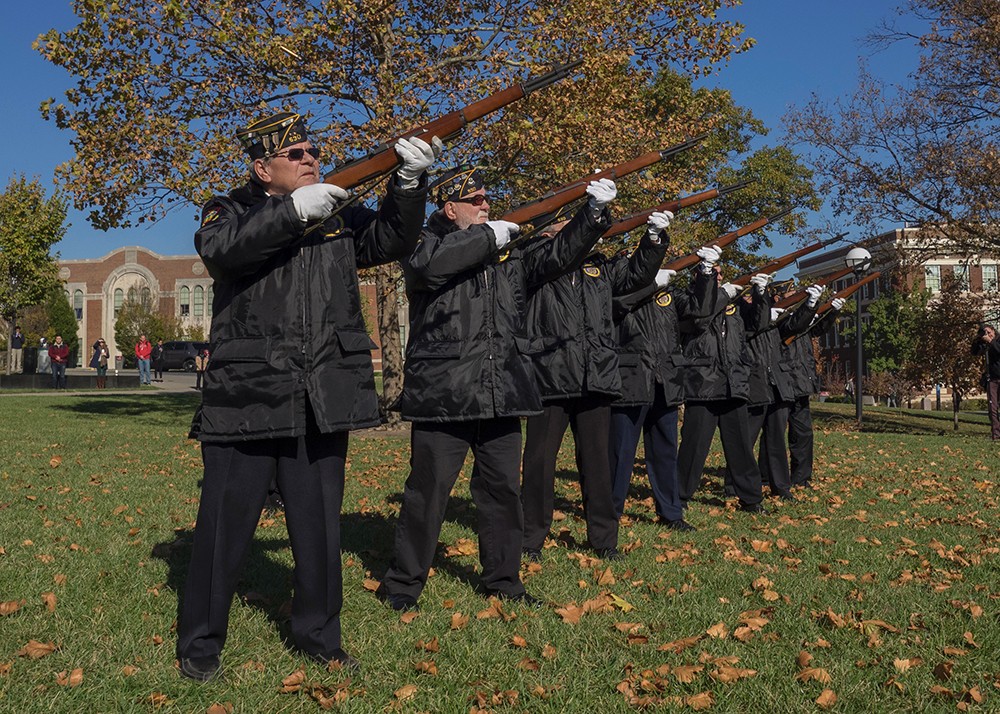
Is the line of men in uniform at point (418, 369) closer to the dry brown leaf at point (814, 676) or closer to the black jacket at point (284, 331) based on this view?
the black jacket at point (284, 331)

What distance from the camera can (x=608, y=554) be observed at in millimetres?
6441

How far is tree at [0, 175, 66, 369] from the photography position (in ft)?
113

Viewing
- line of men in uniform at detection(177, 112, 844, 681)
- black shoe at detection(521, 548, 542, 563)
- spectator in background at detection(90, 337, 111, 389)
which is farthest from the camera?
spectator in background at detection(90, 337, 111, 389)

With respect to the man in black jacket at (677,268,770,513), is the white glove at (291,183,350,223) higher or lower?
higher

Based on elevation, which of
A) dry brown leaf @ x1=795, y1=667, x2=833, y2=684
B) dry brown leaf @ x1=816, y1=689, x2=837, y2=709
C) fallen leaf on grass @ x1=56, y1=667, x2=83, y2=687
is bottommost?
dry brown leaf @ x1=816, y1=689, x2=837, y2=709

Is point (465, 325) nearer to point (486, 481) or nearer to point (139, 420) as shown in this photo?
point (486, 481)

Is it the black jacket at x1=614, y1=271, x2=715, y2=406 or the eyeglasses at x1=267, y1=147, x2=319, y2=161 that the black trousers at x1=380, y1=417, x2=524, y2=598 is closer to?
the eyeglasses at x1=267, y1=147, x2=319, y2=161

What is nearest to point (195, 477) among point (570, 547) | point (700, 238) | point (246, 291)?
point (570, 547)

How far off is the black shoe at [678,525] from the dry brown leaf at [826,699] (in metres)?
3.66

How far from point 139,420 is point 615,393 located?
16.0 m

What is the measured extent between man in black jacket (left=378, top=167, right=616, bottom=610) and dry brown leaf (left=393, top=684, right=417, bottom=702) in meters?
1.12

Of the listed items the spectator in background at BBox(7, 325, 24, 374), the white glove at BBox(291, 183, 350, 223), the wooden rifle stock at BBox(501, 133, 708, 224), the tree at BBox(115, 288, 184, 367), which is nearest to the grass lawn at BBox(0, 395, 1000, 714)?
the white glove at BBox(291, 183, 350, 223)

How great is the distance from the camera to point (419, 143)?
3922 mm

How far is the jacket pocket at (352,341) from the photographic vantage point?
4.05 meters
